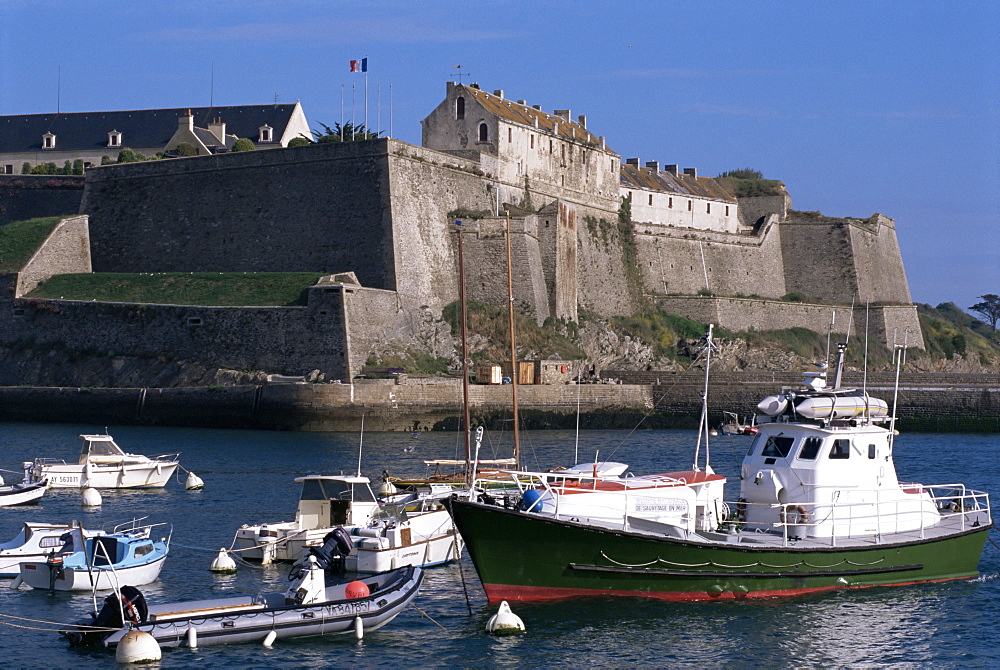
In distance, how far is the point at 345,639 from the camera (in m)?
15.7

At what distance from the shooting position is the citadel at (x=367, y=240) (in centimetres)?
4444

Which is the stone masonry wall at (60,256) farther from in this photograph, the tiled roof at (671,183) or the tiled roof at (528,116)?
the tiled roof at (671,183)

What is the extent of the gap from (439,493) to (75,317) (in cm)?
2836

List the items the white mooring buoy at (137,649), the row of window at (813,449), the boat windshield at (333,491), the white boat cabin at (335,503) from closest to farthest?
the white mooring buoy at (137,649), the row of window at (813,449), the white boat cabin at (335,503), the boat windshield at (333,491)

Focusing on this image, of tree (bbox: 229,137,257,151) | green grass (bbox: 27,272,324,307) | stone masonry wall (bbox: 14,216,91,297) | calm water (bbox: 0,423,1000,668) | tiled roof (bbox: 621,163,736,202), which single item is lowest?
calm water (bbox: 0,423,1000,668)

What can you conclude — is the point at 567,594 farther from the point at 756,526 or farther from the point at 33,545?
the point at 33,545

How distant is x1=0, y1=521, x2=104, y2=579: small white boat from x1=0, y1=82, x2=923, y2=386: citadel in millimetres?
23016

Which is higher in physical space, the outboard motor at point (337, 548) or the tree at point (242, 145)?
the tree at point (242, 145)

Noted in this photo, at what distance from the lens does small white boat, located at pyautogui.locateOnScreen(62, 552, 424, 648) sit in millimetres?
14984

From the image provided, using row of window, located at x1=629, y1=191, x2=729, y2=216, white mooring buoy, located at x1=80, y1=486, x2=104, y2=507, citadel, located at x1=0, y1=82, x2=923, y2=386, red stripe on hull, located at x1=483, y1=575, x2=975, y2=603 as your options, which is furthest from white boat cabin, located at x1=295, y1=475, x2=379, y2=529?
row of window, located at x1=629, y1=191, x2=729, y2=216

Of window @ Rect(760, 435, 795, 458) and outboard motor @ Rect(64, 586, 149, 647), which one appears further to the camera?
window @ Rect(760, 435, 795, 458)

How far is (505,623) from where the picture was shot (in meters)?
15.6

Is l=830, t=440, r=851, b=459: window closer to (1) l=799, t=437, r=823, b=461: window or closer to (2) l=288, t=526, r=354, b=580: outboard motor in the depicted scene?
(1) l=799, t=437, r=823, b=461: window

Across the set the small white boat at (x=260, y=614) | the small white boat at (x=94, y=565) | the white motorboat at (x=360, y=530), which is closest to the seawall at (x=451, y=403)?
the white motorboat at (x=360, y=530)
